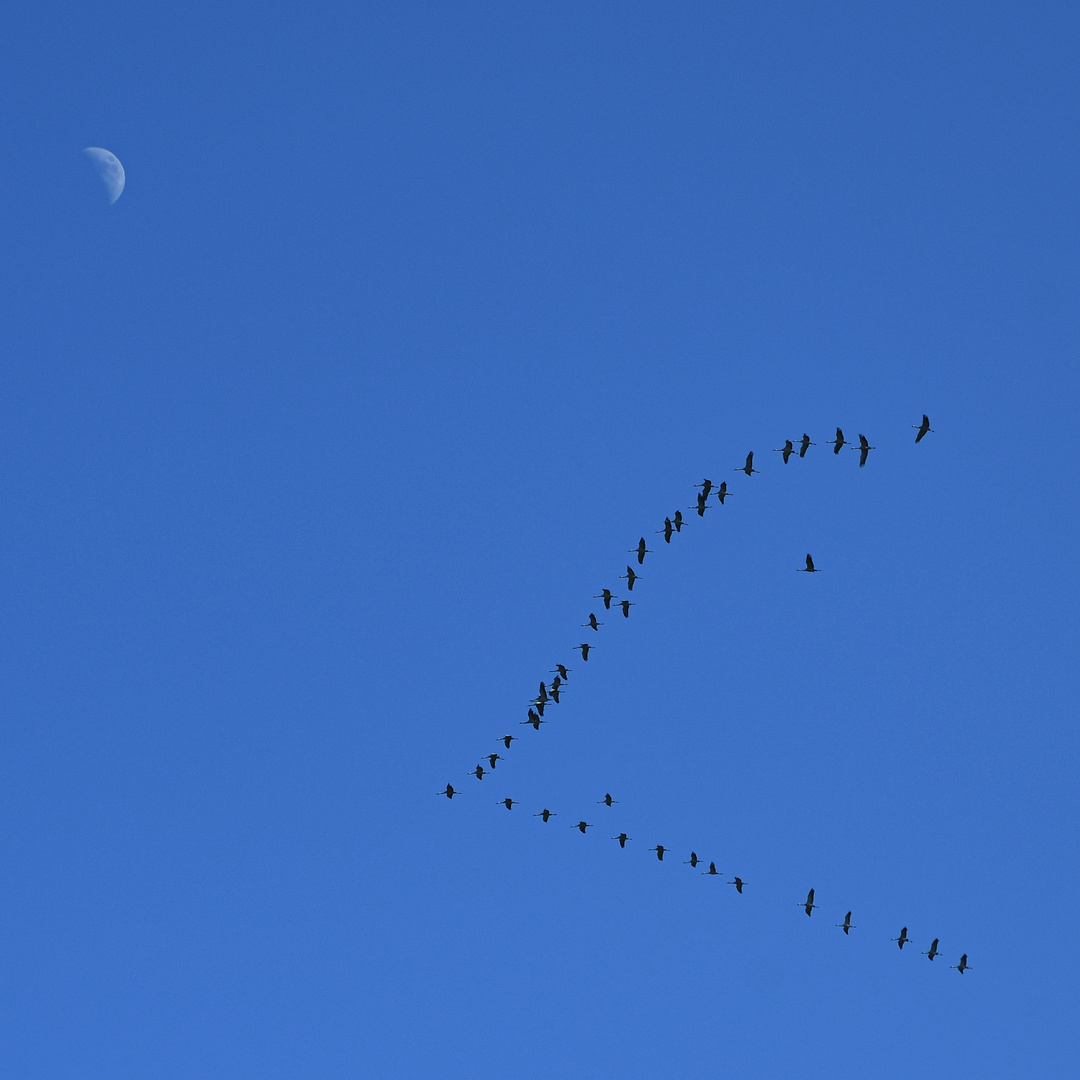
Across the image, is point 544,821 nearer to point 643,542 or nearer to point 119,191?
point 643,542

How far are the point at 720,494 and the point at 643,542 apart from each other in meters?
5.92

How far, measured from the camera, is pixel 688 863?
110312mm

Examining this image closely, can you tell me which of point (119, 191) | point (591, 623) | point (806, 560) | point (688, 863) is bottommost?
point (688, 863)

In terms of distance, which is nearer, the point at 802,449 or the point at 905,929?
the point at 802,449

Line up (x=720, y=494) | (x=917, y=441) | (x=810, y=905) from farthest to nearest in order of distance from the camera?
(x=810, y=905) < (x=720, y=494) < (x=917, y=441)

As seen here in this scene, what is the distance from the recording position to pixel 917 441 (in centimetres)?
9644

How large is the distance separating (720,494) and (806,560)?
32.0ft

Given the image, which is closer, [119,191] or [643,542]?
[643,542]

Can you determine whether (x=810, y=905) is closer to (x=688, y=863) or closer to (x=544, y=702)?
(x=688, y=863)

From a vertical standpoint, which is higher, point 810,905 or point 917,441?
point 917,441

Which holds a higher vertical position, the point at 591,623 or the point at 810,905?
the point at 591,623

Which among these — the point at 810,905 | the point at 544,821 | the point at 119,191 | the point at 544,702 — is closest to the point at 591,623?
the point at 544,702

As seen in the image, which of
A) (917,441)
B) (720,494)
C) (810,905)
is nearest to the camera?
(917,441)

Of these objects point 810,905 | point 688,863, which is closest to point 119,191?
point 688,863
